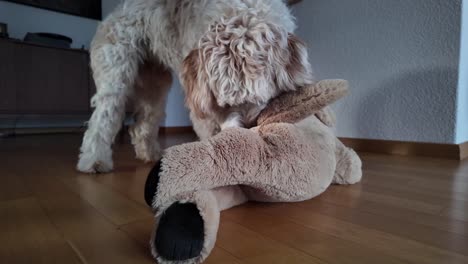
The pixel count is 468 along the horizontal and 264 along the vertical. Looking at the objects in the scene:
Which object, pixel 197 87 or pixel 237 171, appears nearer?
pixel 237 171

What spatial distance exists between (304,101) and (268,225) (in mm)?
325

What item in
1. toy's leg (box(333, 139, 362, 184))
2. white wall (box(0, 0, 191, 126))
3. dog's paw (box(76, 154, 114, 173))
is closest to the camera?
toy's leg (box(333, 139, 362, 184))

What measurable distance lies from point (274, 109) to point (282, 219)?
28cm

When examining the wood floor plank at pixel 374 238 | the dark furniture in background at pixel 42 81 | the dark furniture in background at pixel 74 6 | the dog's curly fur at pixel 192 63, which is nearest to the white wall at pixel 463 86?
the dog's curly fur at pixel 192 63

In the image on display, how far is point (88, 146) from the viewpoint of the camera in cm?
128

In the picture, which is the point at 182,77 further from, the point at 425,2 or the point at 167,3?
the point at 425,2

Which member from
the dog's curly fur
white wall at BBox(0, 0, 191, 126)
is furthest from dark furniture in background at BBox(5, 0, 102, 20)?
the dog's curly fur

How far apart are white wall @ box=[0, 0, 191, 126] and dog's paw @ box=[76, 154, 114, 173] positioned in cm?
196

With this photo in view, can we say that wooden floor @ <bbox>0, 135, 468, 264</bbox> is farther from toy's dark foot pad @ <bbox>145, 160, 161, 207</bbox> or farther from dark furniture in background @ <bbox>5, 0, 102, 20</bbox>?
dark furniture in background @ <bbox>5, 0, 102, 20</bbox>

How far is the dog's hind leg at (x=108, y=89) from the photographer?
4.21ft

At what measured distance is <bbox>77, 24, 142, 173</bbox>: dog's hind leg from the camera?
1.28 metres

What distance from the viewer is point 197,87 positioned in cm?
80

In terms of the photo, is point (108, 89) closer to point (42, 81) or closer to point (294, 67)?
point (294, 67)

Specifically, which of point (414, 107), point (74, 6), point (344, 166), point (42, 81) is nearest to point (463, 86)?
point (414, 107)
